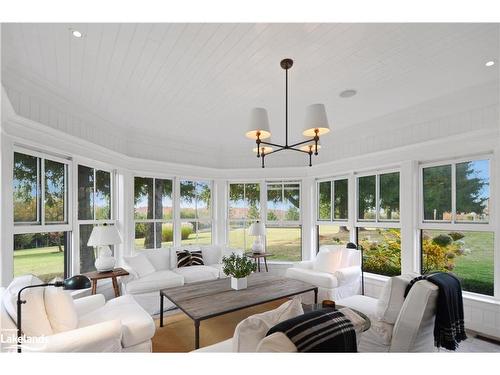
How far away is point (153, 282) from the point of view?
337 centimetres

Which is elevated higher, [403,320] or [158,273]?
[403,320]

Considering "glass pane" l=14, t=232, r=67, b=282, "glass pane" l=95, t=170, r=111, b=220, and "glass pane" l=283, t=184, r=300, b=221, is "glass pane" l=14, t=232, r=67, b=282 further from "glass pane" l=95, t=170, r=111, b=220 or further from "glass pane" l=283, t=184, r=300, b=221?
"glass pane" l=283, t=184, r=300, b=221

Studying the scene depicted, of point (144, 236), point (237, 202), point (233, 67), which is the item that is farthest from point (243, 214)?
point (233, 67)

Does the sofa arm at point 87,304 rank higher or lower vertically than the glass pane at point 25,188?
lower

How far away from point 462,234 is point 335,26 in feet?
10.2

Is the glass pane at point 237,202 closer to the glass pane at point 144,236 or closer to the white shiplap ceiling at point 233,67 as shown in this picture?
the glass pane at point 144,236

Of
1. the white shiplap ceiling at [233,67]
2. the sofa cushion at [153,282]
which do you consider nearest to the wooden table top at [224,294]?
the sofa cushion at [153,282]

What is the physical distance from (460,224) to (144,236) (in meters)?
4.90

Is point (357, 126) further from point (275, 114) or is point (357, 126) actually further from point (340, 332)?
point (340, 332)

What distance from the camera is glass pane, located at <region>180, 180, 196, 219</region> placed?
16.5ft

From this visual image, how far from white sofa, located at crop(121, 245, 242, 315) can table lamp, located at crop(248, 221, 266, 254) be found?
0.42 meters

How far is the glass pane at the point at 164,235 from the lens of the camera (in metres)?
4.66

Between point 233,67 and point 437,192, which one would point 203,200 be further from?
point 437,192

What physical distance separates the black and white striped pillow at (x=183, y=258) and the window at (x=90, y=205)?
1240 millimetres
